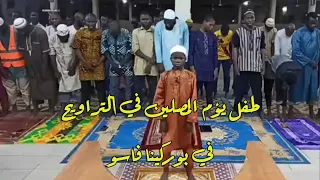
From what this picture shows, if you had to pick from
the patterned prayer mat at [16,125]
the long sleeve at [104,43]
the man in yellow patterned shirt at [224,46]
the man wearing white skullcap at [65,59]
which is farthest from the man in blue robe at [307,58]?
the patterned prayer mat at [16,125]

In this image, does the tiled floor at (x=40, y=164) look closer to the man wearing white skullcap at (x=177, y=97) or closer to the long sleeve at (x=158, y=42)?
the man wearing white skullcap at (x=177, y=97)

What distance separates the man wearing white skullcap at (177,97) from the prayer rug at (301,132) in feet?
5.91

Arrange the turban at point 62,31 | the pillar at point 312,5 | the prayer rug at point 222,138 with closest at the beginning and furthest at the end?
1. the prayer rug at point 222,138
2. the turban at point 62,31
3. the pillar at point 312,5

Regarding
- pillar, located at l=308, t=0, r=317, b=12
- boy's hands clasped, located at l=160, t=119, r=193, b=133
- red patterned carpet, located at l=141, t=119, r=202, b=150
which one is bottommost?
red patterned carpet, located at l=141, t=119, r=202, b=150

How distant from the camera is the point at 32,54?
507 cm

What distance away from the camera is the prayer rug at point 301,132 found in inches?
162

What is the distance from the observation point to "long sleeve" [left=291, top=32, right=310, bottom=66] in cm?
486

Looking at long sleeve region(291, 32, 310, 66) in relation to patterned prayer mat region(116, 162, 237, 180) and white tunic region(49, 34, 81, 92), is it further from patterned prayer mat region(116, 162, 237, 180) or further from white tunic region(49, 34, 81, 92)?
white tunic region(49, 34, 81, 92)

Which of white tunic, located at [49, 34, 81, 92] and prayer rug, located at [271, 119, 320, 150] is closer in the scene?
prayer rug, located at [271, 119, 320, 150]

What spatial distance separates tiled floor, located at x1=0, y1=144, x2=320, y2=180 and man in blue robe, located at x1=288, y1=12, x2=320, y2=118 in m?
1.43

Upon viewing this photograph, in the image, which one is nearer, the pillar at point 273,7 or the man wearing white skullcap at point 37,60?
the man wearing white skullcap at point 37,60

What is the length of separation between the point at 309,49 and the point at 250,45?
2.55 ft

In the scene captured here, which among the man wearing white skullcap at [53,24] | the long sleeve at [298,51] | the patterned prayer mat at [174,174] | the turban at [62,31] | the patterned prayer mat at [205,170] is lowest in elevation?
the patterned prayer mat at [205,170]

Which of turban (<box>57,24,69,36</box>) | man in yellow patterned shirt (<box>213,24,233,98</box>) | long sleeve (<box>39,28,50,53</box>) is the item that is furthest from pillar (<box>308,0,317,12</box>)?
long sleeve (<box>39,28,50,53</box>)
